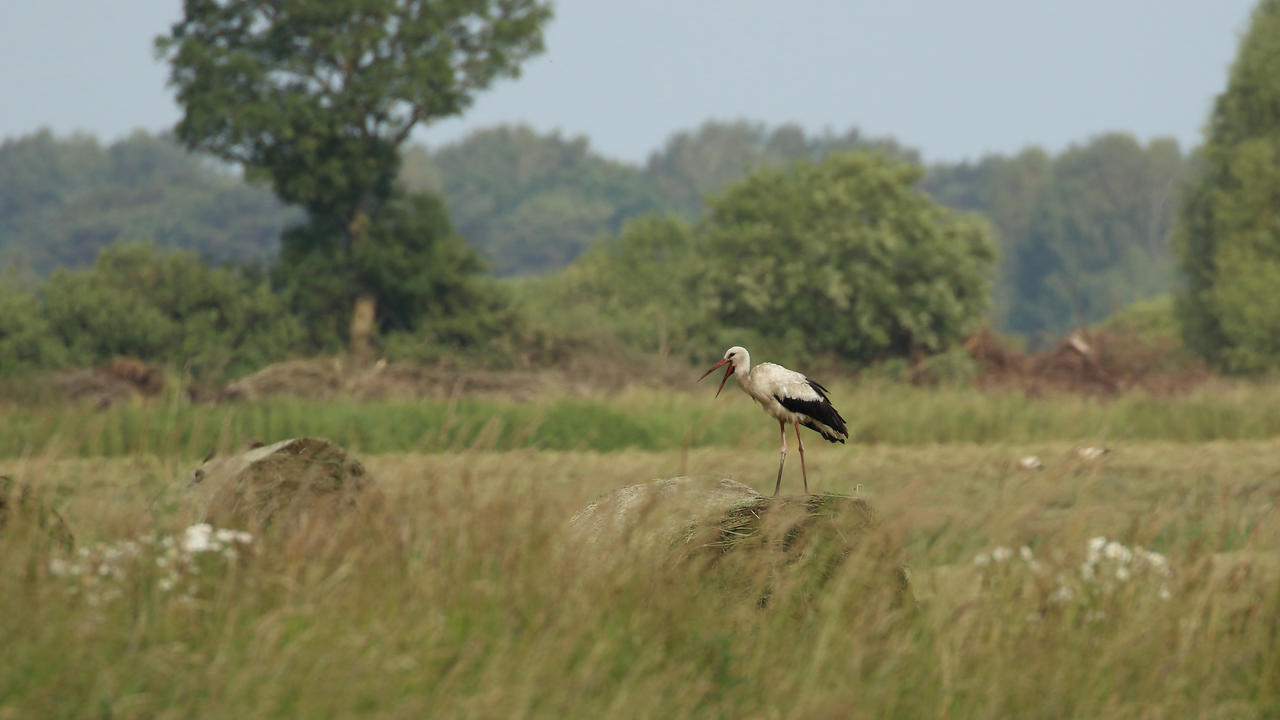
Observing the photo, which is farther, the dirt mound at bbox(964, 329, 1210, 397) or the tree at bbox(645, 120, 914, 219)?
the tree at bbox(645, 120, 914, 219)

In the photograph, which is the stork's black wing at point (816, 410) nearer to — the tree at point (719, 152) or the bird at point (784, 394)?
the bird at point (784, 394)

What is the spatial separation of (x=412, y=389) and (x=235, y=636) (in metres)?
18.2

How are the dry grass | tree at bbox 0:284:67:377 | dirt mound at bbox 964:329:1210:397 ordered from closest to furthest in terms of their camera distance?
the dry grass
tree at bbox 0:284:67:377
dirt mound at bbox 964:329:1210:397

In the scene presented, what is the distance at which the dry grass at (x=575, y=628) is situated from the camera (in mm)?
3568

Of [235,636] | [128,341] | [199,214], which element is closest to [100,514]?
[235,636]

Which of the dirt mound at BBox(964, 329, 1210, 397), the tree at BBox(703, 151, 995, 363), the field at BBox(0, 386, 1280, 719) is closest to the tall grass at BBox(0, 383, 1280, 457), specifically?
the dirt mound at BBox(964, 329, 1210, 397)

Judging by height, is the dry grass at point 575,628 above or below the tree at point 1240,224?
below

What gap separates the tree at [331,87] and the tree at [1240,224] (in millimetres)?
18251

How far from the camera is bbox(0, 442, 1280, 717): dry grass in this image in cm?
357

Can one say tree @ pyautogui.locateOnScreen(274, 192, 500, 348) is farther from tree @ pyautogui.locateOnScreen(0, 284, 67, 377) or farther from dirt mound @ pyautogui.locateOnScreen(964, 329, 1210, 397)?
dirt mound @ pyautogui.locateOnScreen(964, 329, 1210, 397)

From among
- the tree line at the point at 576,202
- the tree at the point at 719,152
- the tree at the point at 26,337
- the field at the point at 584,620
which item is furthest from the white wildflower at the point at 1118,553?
the tree at the point at 719,152

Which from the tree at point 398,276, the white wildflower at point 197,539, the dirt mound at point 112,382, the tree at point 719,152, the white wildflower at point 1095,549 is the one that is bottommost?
the dirt mound at point 112,382

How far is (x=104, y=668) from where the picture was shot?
354cm

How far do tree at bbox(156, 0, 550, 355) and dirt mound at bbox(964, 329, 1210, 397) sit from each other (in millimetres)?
13195
